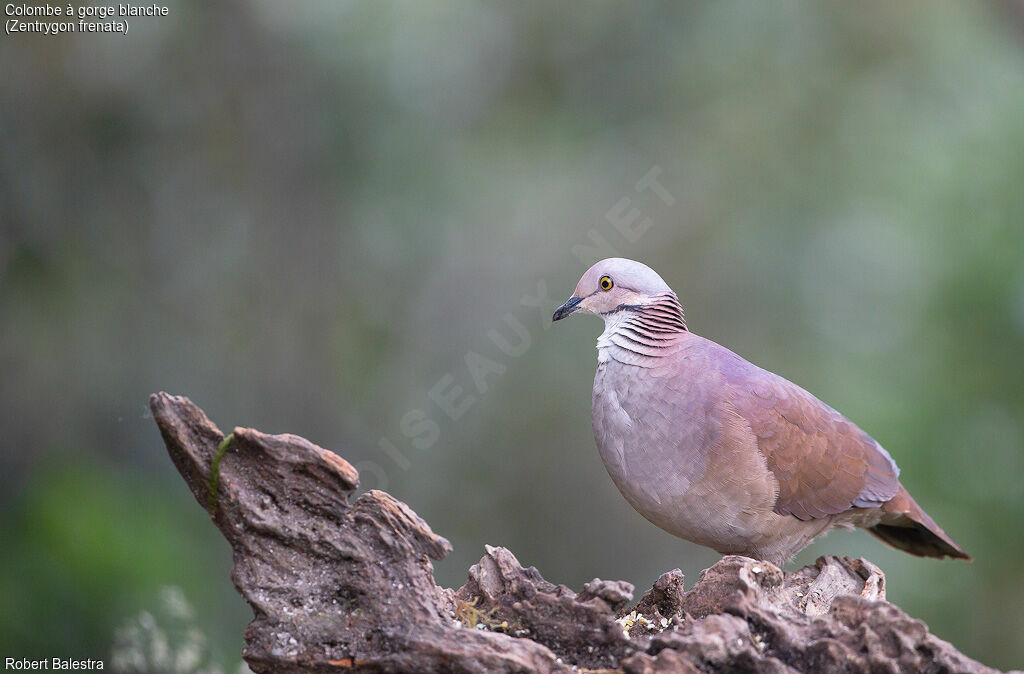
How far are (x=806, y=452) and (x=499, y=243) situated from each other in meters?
2.61

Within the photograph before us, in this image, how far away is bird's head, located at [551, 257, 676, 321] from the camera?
327 centimetres

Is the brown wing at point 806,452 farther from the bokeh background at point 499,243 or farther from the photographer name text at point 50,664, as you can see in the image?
the photographer name text at point 50,664

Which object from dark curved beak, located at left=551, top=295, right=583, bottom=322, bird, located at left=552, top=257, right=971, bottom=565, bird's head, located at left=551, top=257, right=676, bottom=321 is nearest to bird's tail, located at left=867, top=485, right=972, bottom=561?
bird, located at left=552, top=257, right=971, bottom=565

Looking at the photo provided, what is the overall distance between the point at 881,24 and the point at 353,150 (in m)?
3.25

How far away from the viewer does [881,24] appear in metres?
5.46

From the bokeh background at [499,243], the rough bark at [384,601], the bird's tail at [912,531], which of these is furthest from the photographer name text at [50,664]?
the bird's tail at [912,531]

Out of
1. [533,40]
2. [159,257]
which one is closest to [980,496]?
[533,40]

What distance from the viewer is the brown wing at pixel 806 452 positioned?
3.15m

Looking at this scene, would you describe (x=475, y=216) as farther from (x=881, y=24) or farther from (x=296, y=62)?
(x=881, y=24)

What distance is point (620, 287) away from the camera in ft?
10.8

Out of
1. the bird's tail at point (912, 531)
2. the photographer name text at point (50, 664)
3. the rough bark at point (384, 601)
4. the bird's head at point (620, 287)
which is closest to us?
the rough bark at point (384, 601)

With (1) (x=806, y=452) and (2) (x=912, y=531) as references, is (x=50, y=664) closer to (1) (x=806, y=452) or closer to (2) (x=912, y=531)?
(1) (x=806, y=452)

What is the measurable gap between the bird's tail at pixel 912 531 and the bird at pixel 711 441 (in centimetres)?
1

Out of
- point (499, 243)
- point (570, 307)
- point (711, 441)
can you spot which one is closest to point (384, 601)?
point (711, 441)
